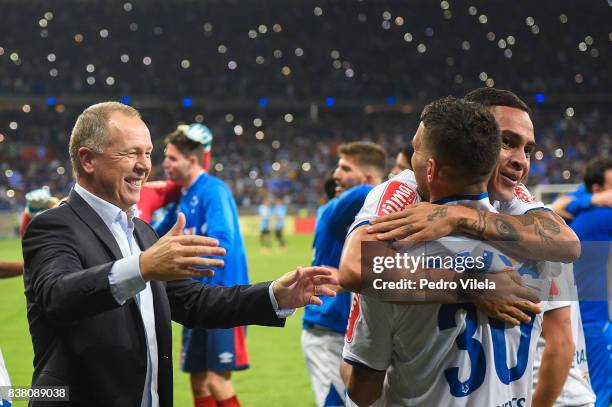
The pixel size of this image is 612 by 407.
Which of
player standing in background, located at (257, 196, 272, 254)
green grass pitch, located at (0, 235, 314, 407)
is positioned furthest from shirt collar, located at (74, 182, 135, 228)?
player standing in background, located at (257, 196, 272, 254)

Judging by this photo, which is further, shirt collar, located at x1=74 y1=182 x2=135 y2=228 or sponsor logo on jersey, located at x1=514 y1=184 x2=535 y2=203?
shirt collar, located at x1=74 y1=182 x2=135 y2=228

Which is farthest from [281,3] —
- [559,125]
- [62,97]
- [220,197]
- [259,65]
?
[220,197]

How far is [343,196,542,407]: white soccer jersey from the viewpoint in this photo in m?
2.10

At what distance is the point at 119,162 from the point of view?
2.71 meters

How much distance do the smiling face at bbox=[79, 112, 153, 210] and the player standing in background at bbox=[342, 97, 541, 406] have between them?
1013 millimetres

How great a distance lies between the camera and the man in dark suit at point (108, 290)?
226 cm

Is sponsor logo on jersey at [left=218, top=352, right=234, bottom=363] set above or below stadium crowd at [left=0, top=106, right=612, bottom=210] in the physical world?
below

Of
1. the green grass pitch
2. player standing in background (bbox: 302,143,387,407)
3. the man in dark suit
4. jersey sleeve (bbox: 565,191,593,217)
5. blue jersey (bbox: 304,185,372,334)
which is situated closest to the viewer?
the man in dark suit

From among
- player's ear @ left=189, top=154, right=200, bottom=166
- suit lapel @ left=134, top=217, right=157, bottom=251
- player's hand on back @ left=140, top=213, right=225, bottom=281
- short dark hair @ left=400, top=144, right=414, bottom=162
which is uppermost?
player's ear @ left=189, top=154, right=200, bottom=166

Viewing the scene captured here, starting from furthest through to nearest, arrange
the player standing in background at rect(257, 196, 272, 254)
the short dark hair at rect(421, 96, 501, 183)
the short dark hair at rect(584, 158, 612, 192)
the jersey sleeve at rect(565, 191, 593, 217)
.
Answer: the player standing in background at rect(257, 196, 272, 254) → the short dark hair at rect(584, 158, 612, 192) → the jersey sleeve at rect(565, 191, 593, 217) → the short dark hair at rect(421, 96, 501, 183)

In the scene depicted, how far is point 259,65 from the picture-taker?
53438mm

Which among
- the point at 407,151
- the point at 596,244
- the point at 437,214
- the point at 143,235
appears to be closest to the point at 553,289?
the point at 437,214

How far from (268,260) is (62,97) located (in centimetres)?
3344

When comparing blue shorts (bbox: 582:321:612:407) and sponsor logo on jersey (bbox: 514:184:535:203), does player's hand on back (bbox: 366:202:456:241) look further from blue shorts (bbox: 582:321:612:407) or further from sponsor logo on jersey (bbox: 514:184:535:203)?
blue shorts (bbox: 582:321:612:407)
